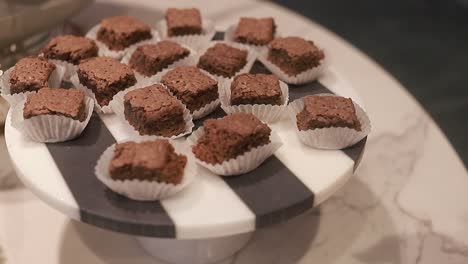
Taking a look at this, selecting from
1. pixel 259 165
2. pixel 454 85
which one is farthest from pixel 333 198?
pixel 454 85

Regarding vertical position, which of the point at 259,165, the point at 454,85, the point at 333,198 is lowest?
the point at 454,85

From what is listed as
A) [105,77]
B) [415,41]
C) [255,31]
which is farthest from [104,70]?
[415,41]

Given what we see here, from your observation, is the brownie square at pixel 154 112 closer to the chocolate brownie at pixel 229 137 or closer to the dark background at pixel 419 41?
the chocolate brownie at pixel 229 137

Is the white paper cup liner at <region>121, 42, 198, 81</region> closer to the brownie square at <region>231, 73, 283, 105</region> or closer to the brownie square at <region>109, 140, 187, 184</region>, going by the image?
the brownie square at <region>231, 73, 283, 105</region>

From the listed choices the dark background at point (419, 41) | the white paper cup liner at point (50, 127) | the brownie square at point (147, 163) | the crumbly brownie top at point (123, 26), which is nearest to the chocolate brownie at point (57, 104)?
the white paper cup liner at point (50, 127)

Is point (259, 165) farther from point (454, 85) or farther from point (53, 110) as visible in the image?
point (454, 85)

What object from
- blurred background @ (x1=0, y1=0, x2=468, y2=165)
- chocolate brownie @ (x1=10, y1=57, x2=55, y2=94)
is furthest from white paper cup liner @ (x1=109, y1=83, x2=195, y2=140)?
blurred background @ (x1=0, y1=0, x2=468, y2=165)

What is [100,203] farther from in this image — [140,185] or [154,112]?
[154,112]
